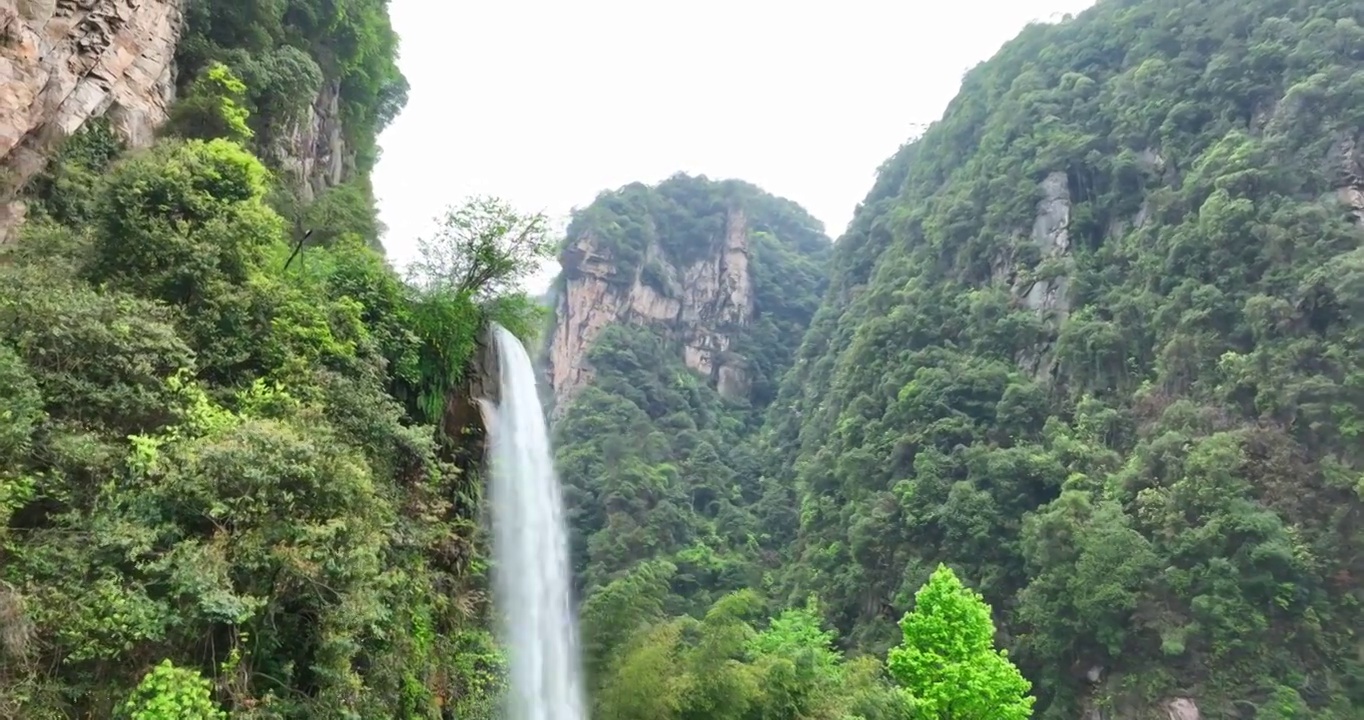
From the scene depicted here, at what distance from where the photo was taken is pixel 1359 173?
917 inches

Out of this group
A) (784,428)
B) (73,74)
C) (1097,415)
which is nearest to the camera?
(73,74)

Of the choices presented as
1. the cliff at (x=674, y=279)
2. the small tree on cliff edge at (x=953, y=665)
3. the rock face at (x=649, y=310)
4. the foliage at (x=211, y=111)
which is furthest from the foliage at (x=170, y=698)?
the rock face at (x=649, y=310)

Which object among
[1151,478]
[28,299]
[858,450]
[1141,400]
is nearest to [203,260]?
[28,299]

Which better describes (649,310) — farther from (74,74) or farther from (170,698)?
(170,698)

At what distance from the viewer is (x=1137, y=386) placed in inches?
1024

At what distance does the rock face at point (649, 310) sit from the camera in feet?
185

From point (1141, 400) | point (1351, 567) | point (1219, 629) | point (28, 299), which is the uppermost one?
point (1141, 400)

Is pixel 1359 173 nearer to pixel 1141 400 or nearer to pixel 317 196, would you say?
pixel 1141 400

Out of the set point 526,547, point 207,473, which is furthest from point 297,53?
point 207,473

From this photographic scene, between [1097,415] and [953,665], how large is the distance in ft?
52.1

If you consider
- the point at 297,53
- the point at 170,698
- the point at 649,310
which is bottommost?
the point at 170,698

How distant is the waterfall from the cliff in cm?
3918

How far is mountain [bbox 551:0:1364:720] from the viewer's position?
62.2 ft

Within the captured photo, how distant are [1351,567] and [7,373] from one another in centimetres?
2512
